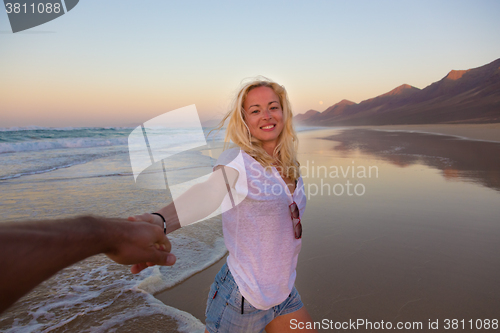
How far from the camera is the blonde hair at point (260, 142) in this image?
1.85m

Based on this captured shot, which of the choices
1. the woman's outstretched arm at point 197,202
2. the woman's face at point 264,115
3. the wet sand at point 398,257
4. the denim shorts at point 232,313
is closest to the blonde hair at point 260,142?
the woman's face at point 264,115

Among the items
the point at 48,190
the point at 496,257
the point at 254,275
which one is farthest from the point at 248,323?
the point at 48,190

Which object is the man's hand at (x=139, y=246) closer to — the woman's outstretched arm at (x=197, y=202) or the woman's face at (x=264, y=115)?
the woman's outstretched arm at (x=197, y=202)

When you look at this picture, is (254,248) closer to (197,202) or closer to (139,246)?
(197,202)

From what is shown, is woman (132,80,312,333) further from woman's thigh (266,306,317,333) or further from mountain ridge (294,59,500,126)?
mountain ridge (294,59,500,126)

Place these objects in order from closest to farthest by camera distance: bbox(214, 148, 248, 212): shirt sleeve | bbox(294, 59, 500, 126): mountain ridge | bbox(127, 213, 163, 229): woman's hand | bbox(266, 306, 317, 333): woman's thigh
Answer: bbox(127, 213, 163, 229): woman's hand, bbox(214, 148, 248, 212): shirt sleeve, bbox(266, 306, 317, 333): woman's thigh, bbox(294, 59, 500, 126): mountain ridge

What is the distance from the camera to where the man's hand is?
83 centimetres

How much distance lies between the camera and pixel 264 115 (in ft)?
6.77

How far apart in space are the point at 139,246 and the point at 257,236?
0.82 m

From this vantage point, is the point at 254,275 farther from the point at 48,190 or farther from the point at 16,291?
the point at 48,190

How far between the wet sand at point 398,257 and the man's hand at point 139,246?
1951 mm

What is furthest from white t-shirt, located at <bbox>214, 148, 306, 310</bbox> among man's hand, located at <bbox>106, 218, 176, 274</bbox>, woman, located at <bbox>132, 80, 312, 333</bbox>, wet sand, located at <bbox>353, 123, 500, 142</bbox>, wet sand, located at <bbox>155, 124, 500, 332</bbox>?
wet sand, located at <bbox>353, 123, 500, 142</bbox>

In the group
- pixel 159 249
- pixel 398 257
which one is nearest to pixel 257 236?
pixel 159 249

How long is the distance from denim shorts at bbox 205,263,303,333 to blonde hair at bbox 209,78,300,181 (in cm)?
76
